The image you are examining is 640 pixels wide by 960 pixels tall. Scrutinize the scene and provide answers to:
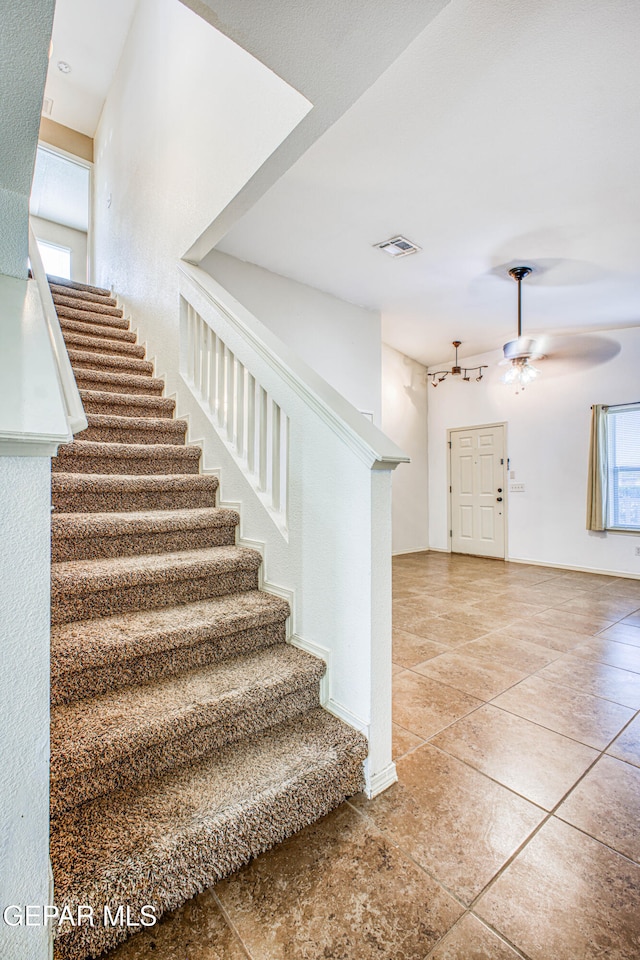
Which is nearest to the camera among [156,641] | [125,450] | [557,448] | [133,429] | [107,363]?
[156,641]

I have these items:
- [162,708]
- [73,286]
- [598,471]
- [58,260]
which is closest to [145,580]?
[162,708]

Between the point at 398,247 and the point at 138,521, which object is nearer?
the point at 138,521

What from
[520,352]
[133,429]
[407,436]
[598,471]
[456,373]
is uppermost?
[456,373]

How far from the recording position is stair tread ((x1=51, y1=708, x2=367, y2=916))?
101 cm

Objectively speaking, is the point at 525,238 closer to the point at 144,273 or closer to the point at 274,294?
the point at 274,294

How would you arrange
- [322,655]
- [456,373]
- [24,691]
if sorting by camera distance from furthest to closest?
[456,373] < [322,655] < [24,691]

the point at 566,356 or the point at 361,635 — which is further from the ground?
the point at 566,356

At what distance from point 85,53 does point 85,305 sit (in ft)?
13.2

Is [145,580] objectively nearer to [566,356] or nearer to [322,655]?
[322,655]

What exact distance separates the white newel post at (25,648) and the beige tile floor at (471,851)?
0.33 metres

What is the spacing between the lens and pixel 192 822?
3.73 ft

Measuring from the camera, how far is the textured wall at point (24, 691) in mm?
820

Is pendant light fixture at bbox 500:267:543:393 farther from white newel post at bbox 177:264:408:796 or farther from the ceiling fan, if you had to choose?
white newel post at bbox 177:264:408:796

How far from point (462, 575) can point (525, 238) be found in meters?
3.52
